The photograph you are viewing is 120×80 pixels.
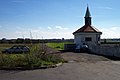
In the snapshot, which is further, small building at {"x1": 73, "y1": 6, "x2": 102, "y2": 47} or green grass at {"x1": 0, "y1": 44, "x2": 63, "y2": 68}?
small building at {"x1": 73, "y1": 6, "x2": 102, "y2": 47}

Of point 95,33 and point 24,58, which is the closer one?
point 24,58

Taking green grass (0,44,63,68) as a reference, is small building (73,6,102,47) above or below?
above

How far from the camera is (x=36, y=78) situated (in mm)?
11945

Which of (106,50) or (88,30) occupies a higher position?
(88,30)

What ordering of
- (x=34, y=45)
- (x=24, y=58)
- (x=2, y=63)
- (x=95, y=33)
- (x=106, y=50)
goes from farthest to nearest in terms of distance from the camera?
1. (x=95, y=33)
2. (x=106, y=50)
3. (x=34, y=45)
4. (x=24, y=58)
5. (x=2, y=63)

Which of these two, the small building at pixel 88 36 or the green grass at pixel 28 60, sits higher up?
the small building at pixel 88 36

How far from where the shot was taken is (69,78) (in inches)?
470

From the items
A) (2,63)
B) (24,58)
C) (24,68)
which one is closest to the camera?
(24,68)

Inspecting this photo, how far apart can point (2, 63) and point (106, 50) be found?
18490 millimetres

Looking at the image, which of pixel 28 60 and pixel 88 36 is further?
pixel 88 36

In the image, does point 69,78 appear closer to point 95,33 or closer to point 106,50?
point 106,50

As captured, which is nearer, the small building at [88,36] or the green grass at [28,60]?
the green grass at [28,60]

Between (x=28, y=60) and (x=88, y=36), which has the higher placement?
(x=88, y=36)

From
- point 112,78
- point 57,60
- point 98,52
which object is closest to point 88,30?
point 98,52
